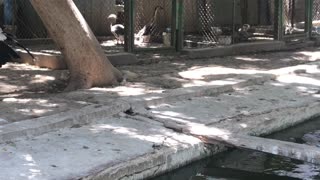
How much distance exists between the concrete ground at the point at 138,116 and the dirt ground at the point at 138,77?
0.02 m

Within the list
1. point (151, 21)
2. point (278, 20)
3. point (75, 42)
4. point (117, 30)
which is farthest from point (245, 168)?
point (151, 21)

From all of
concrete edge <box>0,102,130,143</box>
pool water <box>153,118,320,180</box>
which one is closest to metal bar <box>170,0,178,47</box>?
concrete edge <box>0,102,130,143</box>

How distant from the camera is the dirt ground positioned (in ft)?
20.9

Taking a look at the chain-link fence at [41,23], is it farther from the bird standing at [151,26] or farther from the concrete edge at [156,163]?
the concrete edge at [156,163]

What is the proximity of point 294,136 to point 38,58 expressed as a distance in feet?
17.2

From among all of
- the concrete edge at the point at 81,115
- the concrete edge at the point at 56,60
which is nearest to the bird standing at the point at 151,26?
the concrete edge at the point at 56,60

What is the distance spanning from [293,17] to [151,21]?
4420 millimetres

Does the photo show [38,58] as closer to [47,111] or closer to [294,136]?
[47,111]

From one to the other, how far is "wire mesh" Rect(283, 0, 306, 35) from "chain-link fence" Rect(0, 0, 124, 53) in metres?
4.59

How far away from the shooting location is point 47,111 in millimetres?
6047

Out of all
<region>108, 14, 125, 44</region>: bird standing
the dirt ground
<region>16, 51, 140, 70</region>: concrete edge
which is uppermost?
<region>108, 14, 125, 44</region>: bird standing

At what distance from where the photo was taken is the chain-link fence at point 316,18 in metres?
15.7

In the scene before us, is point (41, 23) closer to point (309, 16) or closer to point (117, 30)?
point (117, 30)

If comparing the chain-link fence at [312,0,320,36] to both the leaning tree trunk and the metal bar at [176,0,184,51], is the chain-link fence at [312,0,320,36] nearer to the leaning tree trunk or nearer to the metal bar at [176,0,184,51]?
the metal bar at [176,0,184,51]
